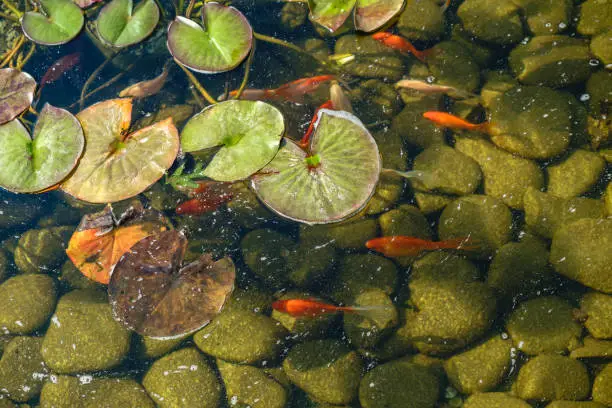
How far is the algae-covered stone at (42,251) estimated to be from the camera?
Result: 3330 mm

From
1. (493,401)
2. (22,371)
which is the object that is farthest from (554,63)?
(22,371)

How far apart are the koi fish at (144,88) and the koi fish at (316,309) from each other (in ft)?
6.62

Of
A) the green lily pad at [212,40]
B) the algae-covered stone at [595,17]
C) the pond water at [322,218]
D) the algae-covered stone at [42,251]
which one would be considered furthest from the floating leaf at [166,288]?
the algae-covered stone at [595,17]

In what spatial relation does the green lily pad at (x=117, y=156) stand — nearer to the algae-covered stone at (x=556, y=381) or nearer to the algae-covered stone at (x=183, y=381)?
→ the algae-covered stone at (x=183, y=381)

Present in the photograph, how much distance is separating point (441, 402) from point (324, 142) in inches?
71.6

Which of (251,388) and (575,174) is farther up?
(575,174)

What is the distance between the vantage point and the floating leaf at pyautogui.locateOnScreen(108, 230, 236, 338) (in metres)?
2.54

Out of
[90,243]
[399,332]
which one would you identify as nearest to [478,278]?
[399,332]

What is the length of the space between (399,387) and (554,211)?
1612 mm

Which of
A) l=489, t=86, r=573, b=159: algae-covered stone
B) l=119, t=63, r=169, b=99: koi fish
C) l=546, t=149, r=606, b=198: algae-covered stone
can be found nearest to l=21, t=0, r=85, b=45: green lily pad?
l=119, t=63, r=169, b=99: koi fish

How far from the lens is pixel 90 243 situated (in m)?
2.93

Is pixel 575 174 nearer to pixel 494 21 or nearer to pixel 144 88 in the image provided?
pixel 494 21

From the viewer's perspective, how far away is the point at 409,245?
294 cm

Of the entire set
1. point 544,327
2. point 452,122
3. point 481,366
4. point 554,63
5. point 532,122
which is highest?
point 554,63
